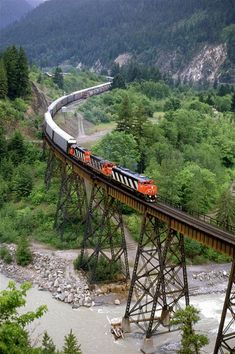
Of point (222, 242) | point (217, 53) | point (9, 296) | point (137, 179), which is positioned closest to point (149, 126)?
point (137, 179)

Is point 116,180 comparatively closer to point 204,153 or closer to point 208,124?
point 204,153

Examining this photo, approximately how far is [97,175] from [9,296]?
19176 mm

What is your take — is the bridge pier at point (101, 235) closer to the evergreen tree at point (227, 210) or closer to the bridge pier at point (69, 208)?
the bridge pier at point (69, 208)

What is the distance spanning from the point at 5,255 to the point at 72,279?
20.8 ft

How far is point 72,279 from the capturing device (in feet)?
113

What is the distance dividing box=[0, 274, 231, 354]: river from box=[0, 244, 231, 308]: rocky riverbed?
68 cm

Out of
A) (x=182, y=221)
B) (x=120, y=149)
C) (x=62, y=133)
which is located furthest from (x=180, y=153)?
(x=182, y=221)

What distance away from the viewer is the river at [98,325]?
26.6m

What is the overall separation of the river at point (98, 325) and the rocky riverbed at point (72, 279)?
679 millimetres

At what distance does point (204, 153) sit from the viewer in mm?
55844

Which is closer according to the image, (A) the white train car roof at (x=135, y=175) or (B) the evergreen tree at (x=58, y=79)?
(A) the white train car roof at (x=135, y=175)

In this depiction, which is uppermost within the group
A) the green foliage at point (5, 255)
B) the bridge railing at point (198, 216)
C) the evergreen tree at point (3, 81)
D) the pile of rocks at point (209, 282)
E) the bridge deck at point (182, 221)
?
the evergreen tree at point (3, 81)

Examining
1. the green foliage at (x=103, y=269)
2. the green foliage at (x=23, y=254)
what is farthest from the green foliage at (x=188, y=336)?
the green foliage at (x=23, y=254)

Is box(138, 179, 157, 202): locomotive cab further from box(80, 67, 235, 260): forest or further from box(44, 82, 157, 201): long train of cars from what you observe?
box(80, 67, 235, 260): forest
